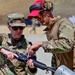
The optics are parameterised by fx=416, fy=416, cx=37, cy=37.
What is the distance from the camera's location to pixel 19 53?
350cm

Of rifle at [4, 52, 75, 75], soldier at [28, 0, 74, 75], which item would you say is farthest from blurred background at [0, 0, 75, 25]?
rifle at [4, 52, 75, 75]

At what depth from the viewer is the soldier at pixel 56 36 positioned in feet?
10.7

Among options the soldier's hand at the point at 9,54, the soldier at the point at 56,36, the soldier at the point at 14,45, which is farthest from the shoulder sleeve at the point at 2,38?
the soldier at the point at 56,36

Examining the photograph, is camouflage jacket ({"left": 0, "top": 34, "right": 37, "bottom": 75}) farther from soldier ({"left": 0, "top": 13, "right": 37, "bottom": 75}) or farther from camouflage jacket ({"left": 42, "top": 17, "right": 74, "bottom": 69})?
camouflage jacket ({"left": 42, "top": 17, "right": 74, "bottom": 69})

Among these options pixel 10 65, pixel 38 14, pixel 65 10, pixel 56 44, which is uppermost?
pixel 38 14

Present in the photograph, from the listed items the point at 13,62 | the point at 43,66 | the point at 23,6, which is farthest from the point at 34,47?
the point at 23,6

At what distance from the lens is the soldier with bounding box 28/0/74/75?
3252mm

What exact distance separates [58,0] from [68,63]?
34976 mm

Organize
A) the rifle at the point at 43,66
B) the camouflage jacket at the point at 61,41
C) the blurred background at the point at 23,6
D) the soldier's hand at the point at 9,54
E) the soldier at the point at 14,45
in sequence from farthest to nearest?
the blurred background at the point at 23,6
the soldier at the point at 14,45
the soldier's hand at the point at 9,54
the camouflage jacket at the point at 61,41
the rifle at the point at 43,66

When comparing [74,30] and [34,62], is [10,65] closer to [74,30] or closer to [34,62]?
[34,62]

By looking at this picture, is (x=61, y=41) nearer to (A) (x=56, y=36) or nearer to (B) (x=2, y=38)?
(A) (x=56, y=36)

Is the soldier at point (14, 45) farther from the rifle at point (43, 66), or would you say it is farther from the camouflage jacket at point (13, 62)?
the rifle at point (43, 66)

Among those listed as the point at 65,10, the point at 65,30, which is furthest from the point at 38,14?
the point at 65,10

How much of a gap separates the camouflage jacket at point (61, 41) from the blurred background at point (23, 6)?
98.9 feet
